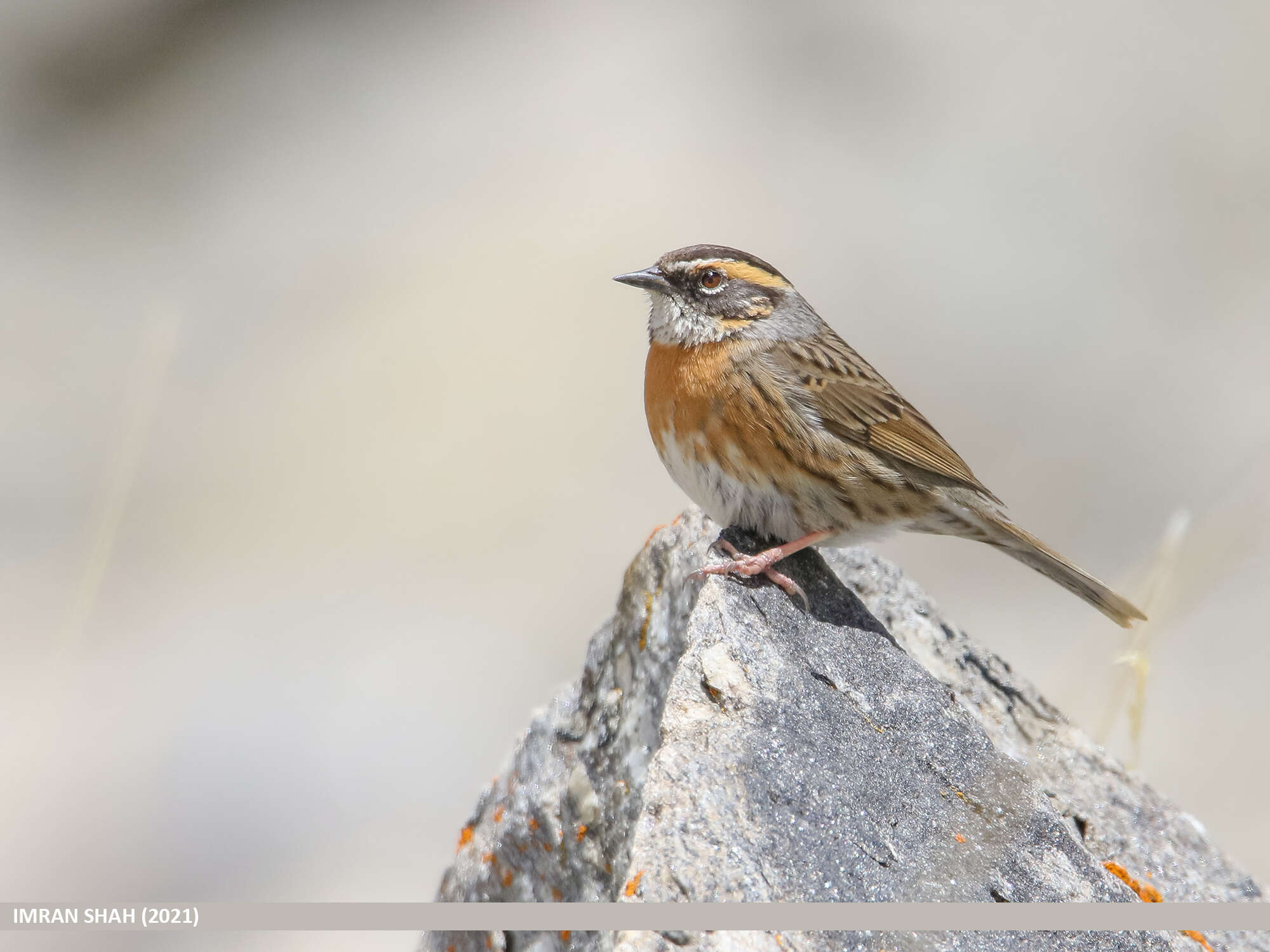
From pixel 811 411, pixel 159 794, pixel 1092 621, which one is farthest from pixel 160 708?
pixel 1092 621

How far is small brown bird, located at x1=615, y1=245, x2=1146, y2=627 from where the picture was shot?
4727 mm

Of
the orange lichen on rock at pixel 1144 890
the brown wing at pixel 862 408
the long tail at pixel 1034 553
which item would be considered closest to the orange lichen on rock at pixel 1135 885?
the orange lichen on rock at pixel 1144 890

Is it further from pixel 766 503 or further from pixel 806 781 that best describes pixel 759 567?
pixel 806 781

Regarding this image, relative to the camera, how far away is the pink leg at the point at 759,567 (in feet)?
13.7

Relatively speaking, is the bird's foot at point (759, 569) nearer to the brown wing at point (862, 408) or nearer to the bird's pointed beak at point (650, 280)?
the brown wing at point (862, 408)

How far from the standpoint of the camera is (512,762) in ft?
15.8

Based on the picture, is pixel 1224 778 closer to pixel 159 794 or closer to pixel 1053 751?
pixel 1053 751

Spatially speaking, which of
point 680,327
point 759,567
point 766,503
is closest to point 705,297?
point 680,327

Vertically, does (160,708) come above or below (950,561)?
below

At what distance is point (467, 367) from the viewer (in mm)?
13188

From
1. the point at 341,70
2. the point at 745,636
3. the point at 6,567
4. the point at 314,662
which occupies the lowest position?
the point at 6,567

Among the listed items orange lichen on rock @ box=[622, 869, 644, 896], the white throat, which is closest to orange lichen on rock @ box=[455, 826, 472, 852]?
orange lichen on rock @ box=[622, 869, 644, 896]

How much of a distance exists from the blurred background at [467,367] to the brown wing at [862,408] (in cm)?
103

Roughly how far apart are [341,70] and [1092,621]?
45.2 ft
